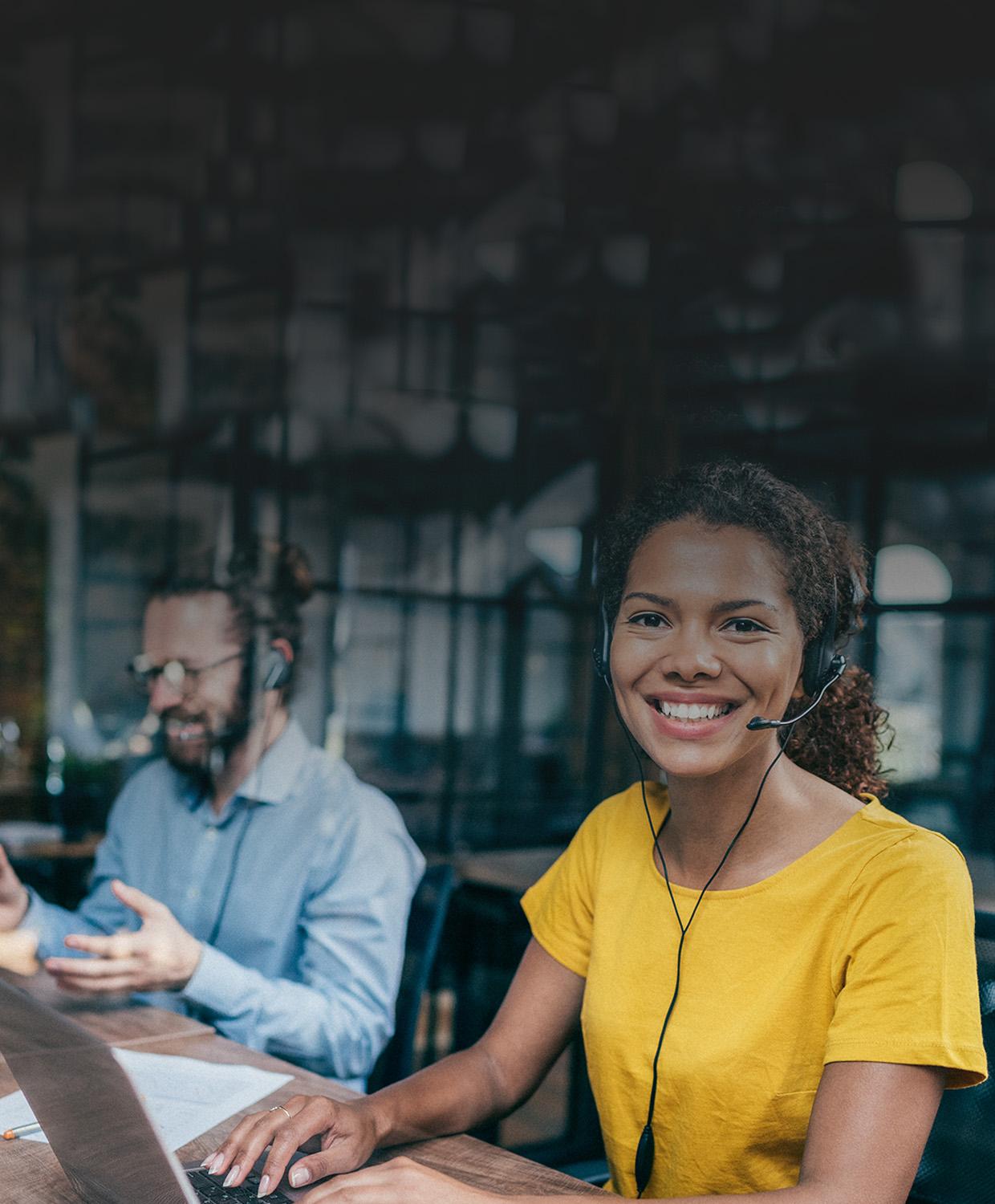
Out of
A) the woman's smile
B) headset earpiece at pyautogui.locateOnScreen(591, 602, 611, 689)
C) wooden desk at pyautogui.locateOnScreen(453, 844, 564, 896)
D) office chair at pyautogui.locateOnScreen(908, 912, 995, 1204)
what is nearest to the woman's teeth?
the woman's smile

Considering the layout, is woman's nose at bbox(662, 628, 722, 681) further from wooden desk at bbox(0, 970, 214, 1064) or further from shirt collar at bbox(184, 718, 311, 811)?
shirt collar at bbox(184, 718, 311, 811)

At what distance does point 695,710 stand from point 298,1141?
0.57 m

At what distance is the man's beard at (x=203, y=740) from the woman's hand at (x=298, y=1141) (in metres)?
1.04

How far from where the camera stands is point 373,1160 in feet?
4.07

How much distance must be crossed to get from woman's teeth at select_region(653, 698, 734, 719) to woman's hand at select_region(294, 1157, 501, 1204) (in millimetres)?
497

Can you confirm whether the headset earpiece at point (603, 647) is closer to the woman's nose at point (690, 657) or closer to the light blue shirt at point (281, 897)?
the woman's nose at point (690, 657)

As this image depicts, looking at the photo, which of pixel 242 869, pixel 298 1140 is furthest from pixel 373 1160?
pixel 242 869

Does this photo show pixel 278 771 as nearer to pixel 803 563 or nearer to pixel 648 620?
pixel 648 620

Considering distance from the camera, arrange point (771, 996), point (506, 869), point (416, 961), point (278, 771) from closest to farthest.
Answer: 1. point (771, 996)
2. point (416, 961)
3. point (278, 771)
4. point (506, 869)

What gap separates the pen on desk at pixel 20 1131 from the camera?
1260 millimetres

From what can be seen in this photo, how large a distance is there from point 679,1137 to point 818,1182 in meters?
0.24

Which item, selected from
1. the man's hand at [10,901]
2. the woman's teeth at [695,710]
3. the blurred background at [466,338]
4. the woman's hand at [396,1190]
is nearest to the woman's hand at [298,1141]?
the woman's hand at [396,1190]

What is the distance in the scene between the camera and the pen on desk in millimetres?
1260

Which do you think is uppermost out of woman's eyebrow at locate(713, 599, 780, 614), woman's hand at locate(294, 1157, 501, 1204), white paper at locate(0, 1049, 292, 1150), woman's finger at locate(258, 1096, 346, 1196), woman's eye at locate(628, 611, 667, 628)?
woman's eyebrow at locate(713, 599, 780, 614)
